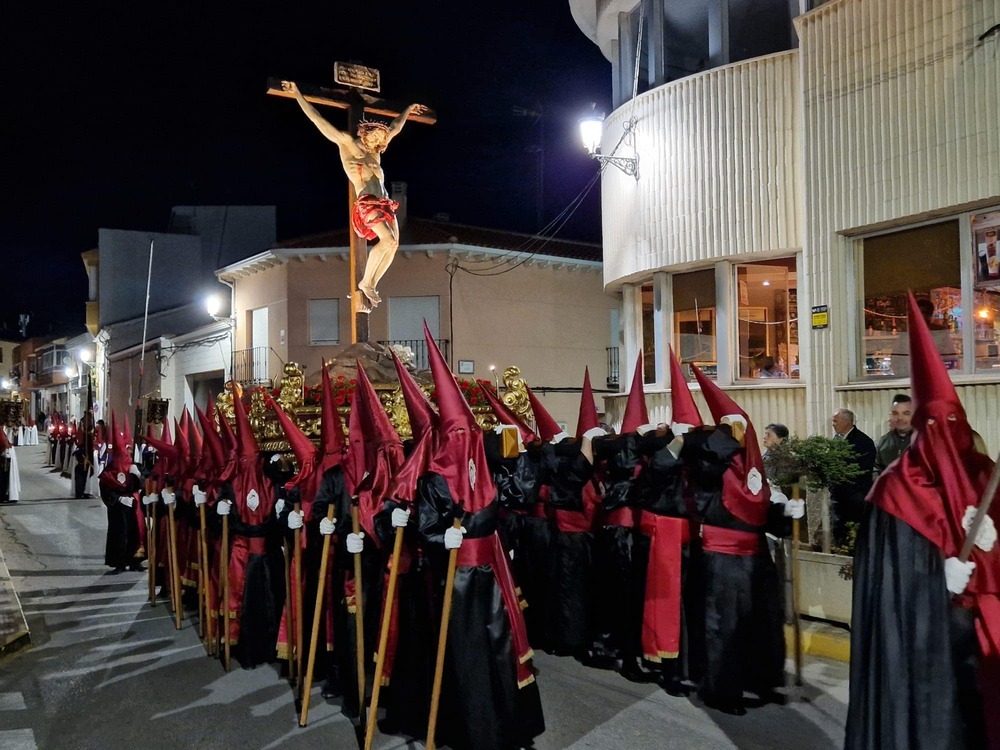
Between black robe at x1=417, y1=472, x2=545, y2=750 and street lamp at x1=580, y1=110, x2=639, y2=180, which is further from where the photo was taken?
street lamp at x1=580, y1=110, x2=639, y2=180

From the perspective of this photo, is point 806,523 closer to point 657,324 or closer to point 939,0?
point 657,324

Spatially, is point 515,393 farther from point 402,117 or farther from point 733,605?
point 733,605

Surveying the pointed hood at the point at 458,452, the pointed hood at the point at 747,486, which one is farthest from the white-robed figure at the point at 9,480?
the pointed hood at the point at 747,486

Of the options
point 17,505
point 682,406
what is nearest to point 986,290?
point 682,406

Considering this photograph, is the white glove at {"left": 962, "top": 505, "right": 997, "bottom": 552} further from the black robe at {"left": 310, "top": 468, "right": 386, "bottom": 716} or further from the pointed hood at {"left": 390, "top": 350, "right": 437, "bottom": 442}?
the black robe at {"left": 310, "top": 468, "right": 386, "bottom": 716}

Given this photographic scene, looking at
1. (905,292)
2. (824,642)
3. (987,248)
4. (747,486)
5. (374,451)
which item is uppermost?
(987,248)

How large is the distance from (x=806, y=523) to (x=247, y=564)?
5.16 metres

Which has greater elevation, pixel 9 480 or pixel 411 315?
pixel 411 315

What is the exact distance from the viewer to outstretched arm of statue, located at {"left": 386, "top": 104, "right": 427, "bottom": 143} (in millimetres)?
10898

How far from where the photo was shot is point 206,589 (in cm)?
700

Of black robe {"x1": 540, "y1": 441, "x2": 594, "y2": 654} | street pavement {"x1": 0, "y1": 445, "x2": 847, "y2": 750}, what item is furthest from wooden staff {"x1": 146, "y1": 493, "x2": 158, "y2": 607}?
black robe {"x1": 540, "y1": 441, "x2": 594, "y2": 654}

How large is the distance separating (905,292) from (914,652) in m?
6.09

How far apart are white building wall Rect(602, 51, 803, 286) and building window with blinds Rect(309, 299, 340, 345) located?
9713 millimetres

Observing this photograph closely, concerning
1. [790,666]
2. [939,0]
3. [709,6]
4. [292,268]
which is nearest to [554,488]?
[790,666]
